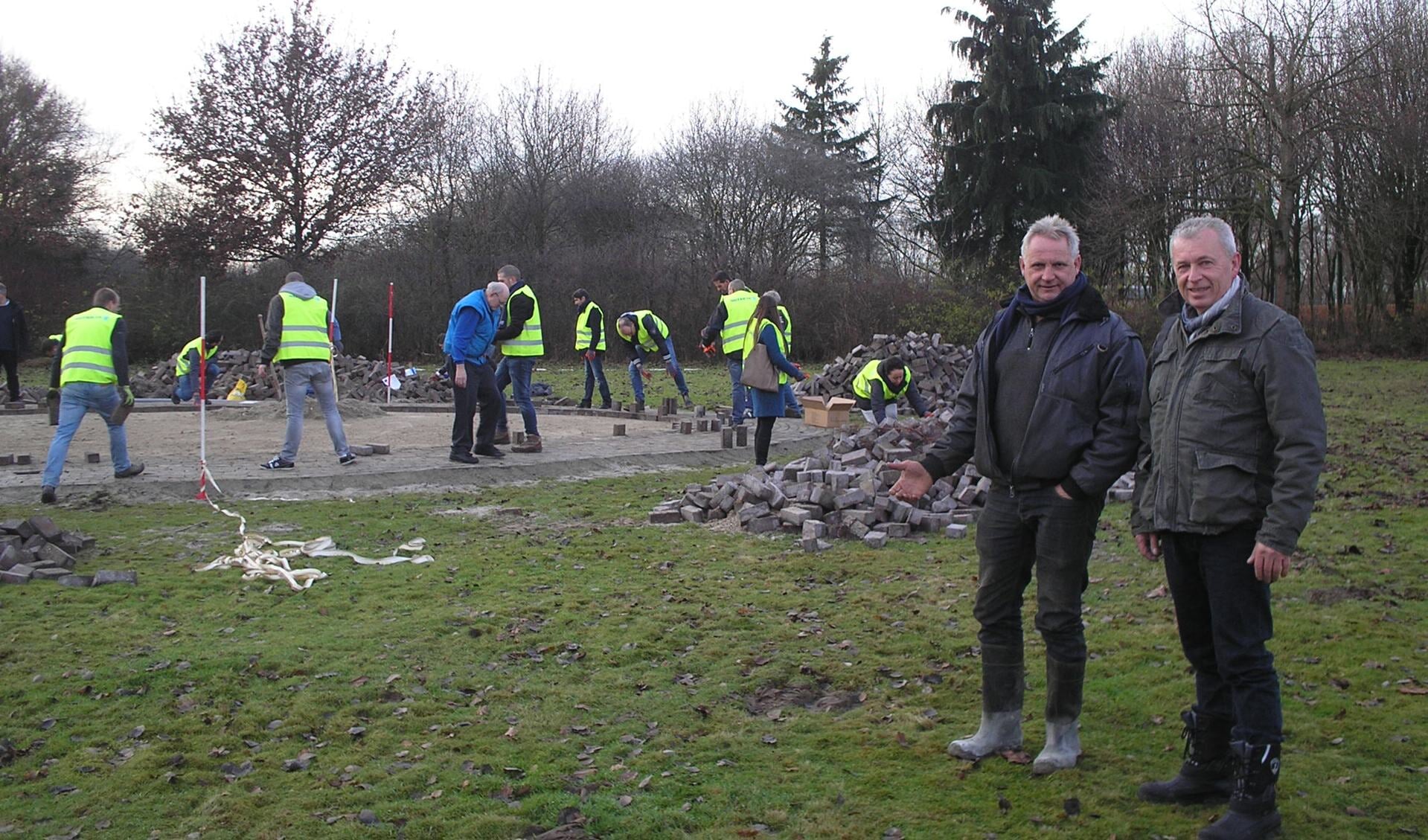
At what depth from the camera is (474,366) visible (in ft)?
41.9

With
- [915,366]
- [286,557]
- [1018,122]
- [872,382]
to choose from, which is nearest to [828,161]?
[1018,122]

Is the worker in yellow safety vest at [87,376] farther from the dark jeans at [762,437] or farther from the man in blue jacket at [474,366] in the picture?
the dark jeans at [762,437]

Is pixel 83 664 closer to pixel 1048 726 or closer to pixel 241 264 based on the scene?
pixel 1048 726

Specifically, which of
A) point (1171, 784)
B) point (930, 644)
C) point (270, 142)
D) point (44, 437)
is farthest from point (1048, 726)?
point (270, 142)

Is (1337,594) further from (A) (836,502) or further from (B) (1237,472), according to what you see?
(A) (836,502)

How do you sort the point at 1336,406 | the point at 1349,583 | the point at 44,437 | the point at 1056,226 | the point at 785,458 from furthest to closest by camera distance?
the point at 1336,406 → the point at 44,437 → the point at 785,458 → the point at 1349,583 → the point at 1056,226

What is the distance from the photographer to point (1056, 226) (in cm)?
433

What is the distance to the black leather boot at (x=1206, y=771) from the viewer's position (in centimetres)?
412

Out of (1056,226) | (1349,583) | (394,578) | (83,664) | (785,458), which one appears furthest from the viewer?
(785,458)

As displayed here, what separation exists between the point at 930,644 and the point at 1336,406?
15224 mm

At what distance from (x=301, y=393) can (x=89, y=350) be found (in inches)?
81.8

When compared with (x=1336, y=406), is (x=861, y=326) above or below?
above

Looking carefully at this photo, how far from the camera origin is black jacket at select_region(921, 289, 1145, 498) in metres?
4.23

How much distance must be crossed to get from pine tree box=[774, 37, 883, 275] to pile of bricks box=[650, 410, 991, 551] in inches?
1023
